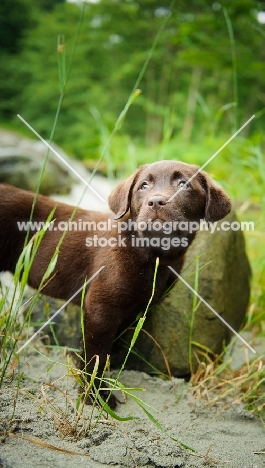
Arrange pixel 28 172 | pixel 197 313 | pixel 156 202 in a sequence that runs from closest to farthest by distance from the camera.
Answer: pixel 156 202
pixel 197 313
pixel 28 172

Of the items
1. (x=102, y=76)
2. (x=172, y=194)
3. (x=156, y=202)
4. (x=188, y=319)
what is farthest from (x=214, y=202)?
(x=102, y=76)

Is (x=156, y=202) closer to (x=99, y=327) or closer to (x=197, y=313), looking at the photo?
(x=99, y=327)

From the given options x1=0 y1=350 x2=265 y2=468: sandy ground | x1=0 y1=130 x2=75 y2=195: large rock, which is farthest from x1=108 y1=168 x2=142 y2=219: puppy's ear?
x1=0 y1=130 x2=75 y2=195: large rock

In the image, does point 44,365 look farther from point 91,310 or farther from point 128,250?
point 128,250

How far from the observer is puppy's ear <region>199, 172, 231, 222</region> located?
2.76 meters

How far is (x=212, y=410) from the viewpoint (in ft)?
9.42

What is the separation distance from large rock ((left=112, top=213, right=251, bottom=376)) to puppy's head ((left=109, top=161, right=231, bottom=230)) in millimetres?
451

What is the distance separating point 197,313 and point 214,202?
39.8 inches

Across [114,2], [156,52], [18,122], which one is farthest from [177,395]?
[18,122]

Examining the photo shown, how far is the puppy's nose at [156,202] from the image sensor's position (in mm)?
2451

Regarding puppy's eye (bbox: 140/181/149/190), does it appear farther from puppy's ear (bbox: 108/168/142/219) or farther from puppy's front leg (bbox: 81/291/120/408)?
puppy's front leg (bbox: 81/291/120/408)

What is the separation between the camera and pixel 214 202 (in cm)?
278

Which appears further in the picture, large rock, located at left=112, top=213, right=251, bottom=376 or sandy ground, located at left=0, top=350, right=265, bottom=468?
large rock, located at left=112, top=213, right=251, bottom=376

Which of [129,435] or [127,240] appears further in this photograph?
[127,240]
